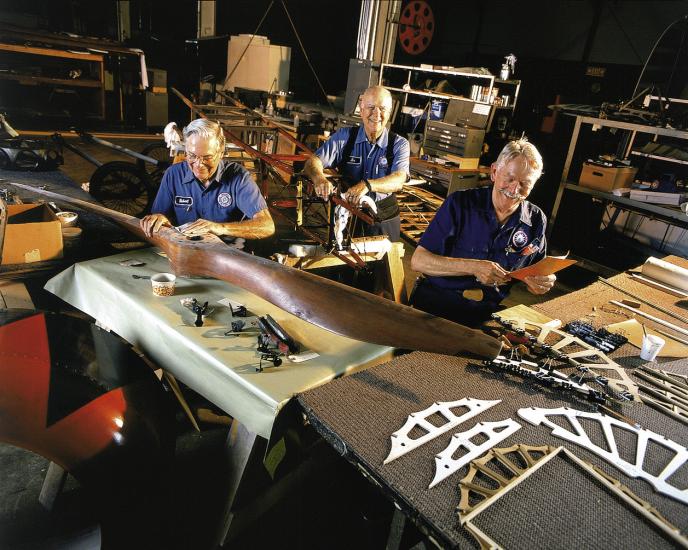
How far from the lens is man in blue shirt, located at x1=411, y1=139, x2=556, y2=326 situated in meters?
2.41

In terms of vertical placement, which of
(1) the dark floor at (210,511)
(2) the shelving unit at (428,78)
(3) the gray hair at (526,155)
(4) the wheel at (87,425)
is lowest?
(1) the dark floor at (210,511)

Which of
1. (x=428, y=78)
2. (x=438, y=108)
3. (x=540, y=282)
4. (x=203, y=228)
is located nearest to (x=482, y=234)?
(x=540, y=282)

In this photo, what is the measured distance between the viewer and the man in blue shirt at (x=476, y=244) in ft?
7.90

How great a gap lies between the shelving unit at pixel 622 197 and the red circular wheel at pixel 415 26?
423cm

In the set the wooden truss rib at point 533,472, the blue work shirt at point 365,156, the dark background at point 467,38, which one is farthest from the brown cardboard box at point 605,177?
the wooden truss rib at point 533,472

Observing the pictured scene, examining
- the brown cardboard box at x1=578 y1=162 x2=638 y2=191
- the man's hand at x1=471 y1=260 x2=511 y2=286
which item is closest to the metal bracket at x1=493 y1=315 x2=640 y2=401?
the man's hand at x1=471 y1=260 x2=511 y2=286

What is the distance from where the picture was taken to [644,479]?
1394 mm

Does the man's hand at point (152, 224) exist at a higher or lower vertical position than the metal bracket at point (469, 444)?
higher

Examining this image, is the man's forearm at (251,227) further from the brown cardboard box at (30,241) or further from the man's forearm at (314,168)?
the brown cardboard box at (30,241)

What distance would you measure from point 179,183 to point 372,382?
1.92 m

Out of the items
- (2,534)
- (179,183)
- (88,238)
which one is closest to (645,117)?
(179,183)

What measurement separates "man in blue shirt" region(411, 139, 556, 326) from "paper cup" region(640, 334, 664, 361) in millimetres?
653

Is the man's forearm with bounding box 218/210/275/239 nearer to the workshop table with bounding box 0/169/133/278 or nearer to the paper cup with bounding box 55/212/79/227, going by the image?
the workshop table with bounding box 0/169/133/278

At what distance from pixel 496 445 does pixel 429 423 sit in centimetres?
21
